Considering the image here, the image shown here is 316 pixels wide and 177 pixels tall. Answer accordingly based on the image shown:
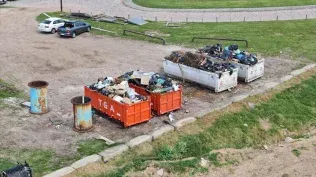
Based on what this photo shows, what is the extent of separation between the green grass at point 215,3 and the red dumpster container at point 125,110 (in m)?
30.9

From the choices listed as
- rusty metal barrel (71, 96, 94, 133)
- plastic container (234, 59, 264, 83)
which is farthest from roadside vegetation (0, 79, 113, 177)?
plastic container (234, 59, 264, 83)

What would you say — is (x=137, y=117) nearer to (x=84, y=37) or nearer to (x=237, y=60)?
(x=237, y=60)

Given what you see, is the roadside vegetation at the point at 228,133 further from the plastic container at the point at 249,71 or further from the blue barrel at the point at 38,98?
the blue barrel at the point at 38,98

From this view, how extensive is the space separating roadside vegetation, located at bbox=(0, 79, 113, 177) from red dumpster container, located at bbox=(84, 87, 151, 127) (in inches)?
66.9

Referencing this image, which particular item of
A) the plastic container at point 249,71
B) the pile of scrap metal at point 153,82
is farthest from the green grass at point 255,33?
the pile of scrap metal at point 153,82

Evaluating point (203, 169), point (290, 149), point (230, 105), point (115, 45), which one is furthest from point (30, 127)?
point (115, 45)

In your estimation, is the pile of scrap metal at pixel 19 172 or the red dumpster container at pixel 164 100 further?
the red dumpster container at pixel 164 100

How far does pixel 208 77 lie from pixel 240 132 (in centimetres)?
427

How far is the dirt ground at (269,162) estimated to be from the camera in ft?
60.2

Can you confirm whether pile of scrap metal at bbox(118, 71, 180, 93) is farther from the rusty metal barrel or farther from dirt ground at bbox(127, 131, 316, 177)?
dirt ground at bbox(127, 131, 316, 177)

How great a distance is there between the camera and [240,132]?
855 inches

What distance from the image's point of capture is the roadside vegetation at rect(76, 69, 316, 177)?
60.0ft

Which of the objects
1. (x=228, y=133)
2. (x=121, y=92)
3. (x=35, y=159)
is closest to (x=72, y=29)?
(x=121, y=92)

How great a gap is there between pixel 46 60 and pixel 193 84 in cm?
1061
